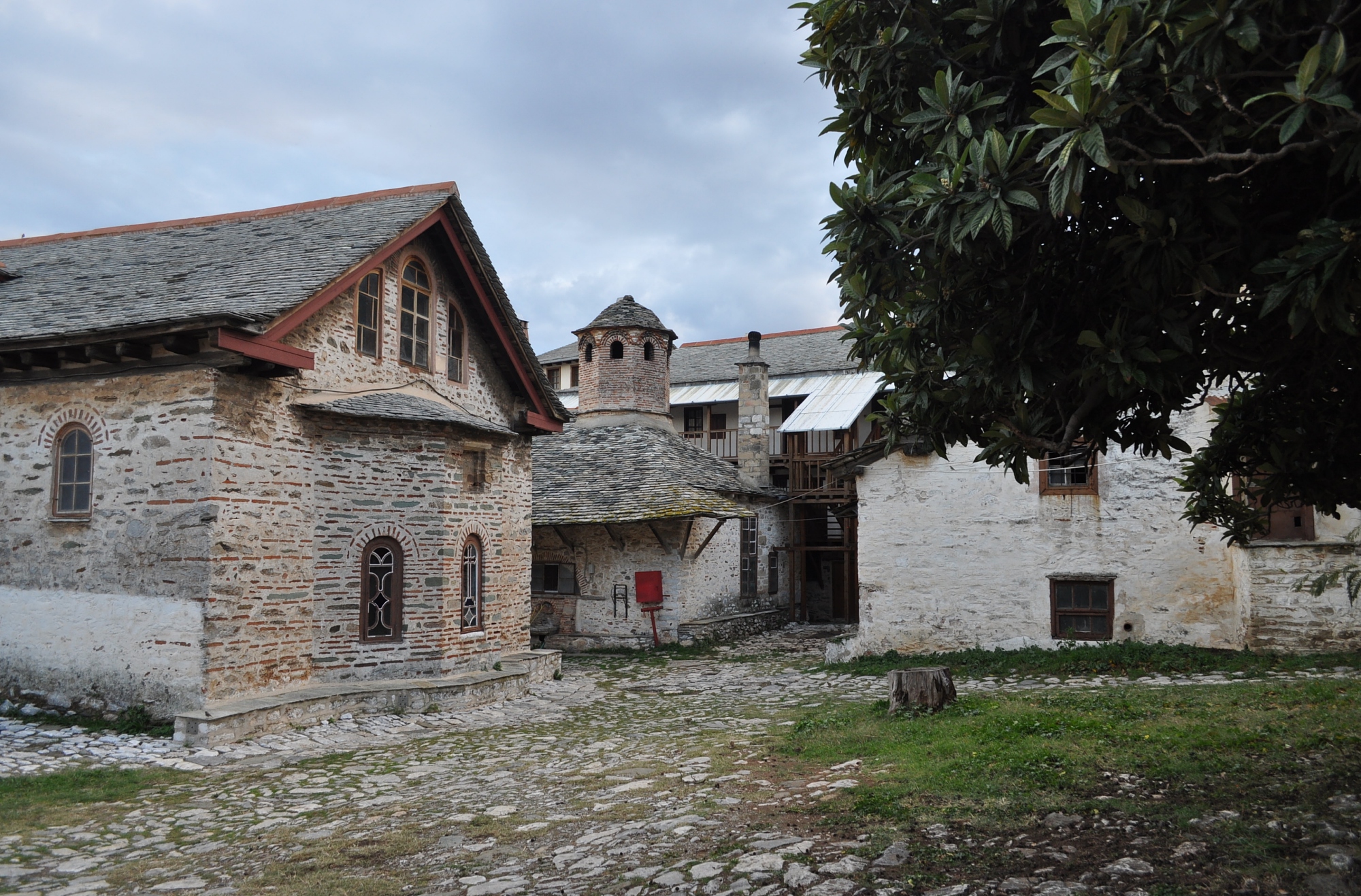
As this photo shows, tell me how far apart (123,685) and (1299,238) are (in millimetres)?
11619

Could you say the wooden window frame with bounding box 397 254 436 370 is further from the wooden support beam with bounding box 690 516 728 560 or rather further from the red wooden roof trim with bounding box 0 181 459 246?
the wooden support beam with bounding box 690 516 728 560

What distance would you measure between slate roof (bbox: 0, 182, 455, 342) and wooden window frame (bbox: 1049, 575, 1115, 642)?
11.9 metres

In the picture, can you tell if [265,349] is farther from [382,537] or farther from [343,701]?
[343,701]

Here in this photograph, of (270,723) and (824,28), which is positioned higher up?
(824,28)

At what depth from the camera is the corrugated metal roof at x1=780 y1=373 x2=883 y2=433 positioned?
24078mm

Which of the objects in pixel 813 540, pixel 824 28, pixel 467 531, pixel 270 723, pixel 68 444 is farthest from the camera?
pixel 813 540

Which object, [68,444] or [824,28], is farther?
[68,444]

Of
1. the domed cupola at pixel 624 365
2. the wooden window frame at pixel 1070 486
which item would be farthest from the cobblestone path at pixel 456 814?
the domed cupola at pixel 624 365

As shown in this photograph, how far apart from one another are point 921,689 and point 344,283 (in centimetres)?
855

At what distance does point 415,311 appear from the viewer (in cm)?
1330

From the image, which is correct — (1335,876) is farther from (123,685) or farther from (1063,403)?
(123,685)

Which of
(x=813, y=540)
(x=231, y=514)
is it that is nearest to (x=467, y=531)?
(x=231, y=514)

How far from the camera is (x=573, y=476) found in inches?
850

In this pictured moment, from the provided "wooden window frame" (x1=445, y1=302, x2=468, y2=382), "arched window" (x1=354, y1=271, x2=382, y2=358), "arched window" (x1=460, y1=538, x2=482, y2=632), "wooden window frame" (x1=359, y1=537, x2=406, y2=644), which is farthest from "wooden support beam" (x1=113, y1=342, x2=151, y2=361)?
"arched window" (x1=460, y1=538, x2=482, y2=632)
